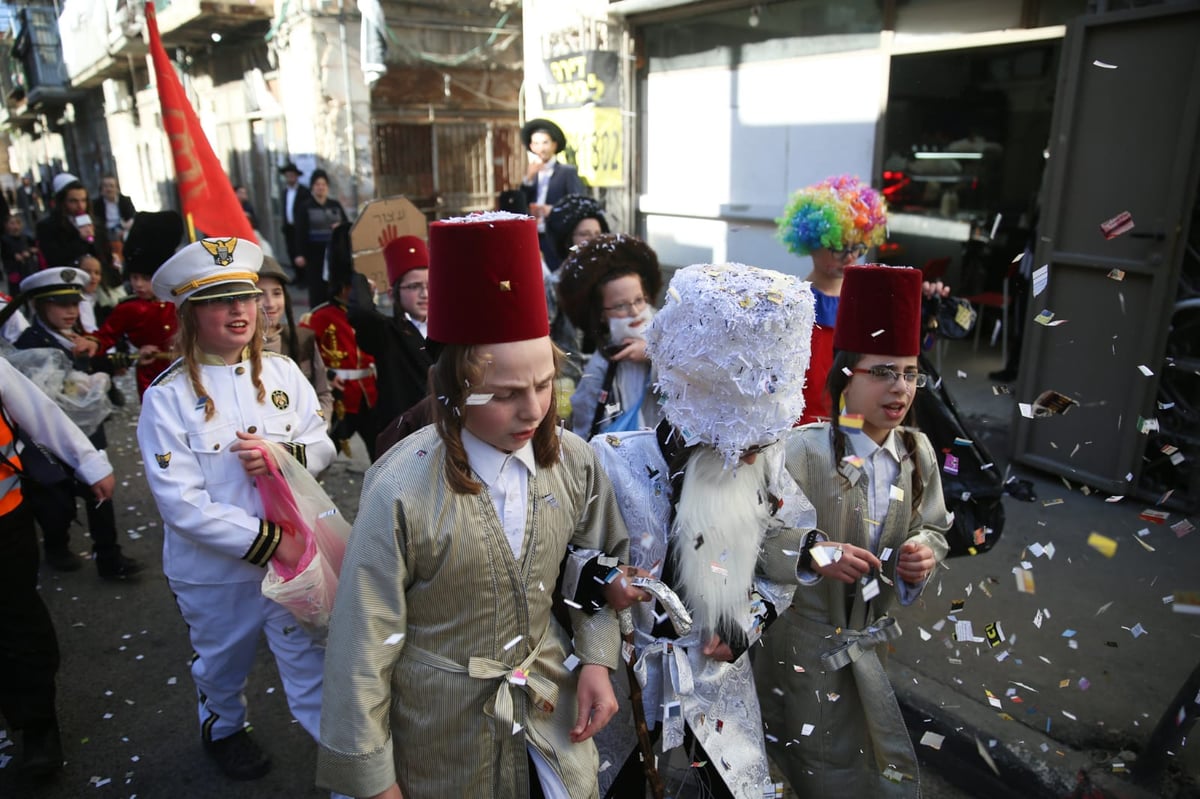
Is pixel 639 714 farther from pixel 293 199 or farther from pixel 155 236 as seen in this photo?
pixel 293 199

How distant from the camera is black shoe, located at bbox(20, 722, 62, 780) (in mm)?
2957

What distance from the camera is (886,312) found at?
2350 millimetres

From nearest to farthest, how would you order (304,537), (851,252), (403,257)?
(304,537) < (851,252) < (403,257)

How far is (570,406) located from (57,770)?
239 centimetres

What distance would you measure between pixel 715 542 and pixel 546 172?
5.36 metres

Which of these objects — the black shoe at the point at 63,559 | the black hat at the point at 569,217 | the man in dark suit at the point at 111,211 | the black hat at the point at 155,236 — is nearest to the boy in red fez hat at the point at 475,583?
the black hat at the point at 569,217

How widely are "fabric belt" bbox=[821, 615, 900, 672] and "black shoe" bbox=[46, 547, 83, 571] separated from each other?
4.48 m

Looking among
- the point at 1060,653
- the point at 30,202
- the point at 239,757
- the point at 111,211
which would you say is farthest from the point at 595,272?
the point at 30,202

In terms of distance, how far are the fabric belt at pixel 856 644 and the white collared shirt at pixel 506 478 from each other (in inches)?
44.2

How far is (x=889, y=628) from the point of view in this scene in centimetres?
247

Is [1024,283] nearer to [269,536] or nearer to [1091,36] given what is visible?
[1091,36]

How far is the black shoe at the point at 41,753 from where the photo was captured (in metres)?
2.96

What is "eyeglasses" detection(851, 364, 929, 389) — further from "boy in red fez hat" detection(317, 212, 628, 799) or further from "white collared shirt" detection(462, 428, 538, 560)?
"white collared shirt" detection(462, 428, 538, 560)

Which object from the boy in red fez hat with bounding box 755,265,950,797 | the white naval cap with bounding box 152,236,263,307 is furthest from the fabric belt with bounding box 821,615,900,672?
the white naval cap with bounding box 152,236,263,307
